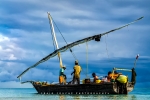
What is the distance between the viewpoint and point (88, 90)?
30.1 metres

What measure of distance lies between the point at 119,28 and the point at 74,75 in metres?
5.22

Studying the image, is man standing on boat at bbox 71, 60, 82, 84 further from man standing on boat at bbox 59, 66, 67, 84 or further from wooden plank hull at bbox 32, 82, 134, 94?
man standing on boat at bbox 59, 66, 67, 84

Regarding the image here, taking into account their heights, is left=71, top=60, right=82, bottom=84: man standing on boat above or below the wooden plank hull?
above

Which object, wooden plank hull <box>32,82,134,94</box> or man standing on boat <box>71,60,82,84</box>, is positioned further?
man standing on boat <box>71,60,82,84</box>

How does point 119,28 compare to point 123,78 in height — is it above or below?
above

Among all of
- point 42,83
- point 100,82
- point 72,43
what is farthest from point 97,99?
point 42,83

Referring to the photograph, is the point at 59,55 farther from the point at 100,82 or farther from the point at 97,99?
the point at 97,99

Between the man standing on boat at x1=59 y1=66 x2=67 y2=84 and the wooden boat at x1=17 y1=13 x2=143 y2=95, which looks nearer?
the wooden boat at x1=17 y1=13 x2=143 y2=95

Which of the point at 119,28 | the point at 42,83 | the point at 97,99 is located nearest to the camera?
the point at 97,99

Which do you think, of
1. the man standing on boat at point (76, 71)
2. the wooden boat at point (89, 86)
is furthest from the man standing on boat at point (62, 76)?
the man standing on boat at point (76, 71)

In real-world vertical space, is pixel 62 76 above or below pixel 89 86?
above

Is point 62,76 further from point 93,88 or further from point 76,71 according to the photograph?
point 93,88

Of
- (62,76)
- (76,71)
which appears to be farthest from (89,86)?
(62,76)

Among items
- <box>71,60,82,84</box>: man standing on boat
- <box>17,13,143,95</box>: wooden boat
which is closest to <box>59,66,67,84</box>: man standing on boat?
<box>17,13,143,95</box>: wooden boat
